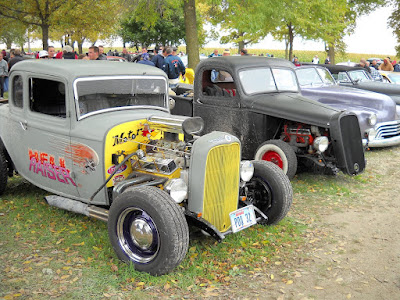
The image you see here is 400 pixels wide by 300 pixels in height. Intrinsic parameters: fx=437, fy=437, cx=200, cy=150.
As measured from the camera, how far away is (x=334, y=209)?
246 inches

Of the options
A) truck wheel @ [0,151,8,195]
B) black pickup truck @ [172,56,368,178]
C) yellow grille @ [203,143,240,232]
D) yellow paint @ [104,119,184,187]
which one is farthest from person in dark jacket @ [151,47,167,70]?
yellow grille @ [203,143,240,232]

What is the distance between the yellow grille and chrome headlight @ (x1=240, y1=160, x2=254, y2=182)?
0.18 meters

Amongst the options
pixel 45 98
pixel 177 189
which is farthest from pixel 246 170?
pixel 45 98

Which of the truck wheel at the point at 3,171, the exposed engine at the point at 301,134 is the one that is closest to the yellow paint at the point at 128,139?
the truck wheel at the point at 3,171

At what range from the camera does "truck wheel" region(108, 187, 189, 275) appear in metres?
3.93

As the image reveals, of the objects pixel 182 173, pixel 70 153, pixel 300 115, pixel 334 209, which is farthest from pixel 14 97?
pixel 334 209

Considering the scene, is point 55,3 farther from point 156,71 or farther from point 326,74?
point 156,71

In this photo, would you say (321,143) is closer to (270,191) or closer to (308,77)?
(270,191)

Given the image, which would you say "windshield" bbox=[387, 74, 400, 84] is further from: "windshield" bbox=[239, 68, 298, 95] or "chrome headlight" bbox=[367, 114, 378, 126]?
"windshield" bbox=[239, 68, 298, 95]

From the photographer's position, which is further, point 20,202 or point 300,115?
point 300,115

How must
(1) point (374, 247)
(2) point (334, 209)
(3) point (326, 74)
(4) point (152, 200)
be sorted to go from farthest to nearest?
1. (3) point (326, 74)
2. (2) point (334, 209)
3. (1) point (374, 247)
4. (4) point (152, 200)

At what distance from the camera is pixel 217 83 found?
26.2 feet

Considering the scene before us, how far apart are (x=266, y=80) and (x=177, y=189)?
13.2 feet

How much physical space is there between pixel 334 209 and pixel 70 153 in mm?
3722
